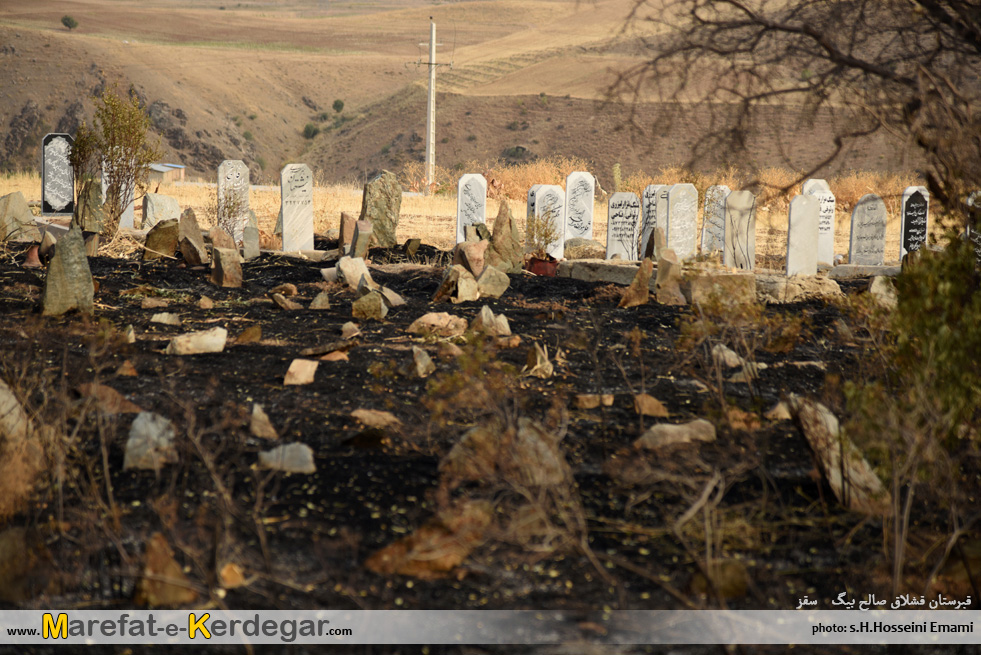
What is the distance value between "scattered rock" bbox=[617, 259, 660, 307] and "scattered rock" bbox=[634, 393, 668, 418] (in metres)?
3.28

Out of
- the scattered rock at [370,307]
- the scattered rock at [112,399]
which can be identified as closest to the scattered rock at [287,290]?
the scattered rock at [370,307]

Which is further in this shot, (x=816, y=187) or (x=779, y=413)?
(x=816, y=187)

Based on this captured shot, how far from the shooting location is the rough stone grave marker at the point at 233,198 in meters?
10.9

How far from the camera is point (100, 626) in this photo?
8.09ft

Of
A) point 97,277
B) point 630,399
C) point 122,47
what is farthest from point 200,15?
point 630,399

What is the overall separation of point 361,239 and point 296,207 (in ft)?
4.06

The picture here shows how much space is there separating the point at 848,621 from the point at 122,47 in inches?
2581

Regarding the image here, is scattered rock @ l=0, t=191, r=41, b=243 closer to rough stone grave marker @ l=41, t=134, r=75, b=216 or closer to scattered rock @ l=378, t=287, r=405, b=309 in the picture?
rough stone grave marker @ l=41, t=134, r=75, b=216

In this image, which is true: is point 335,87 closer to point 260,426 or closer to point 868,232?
point 868,232

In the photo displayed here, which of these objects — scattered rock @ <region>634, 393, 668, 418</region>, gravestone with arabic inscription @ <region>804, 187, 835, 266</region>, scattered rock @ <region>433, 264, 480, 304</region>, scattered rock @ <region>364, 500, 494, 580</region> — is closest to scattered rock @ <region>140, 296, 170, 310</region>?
scattered rock @ <region>433, 264, 480, 304</region>

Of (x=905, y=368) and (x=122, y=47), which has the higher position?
(x=122, y=47)

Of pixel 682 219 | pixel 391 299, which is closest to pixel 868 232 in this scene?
pixel 682 219

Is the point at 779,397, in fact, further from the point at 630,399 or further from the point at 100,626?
the point at 100,626

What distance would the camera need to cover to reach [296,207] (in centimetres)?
1050
